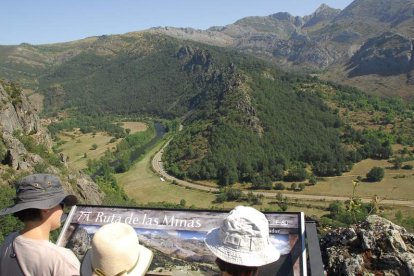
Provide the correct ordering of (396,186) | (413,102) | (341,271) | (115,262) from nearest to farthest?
(115,262) → (341,271) → (396,186) → (413,102)

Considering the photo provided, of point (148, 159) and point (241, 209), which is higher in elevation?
point (241, 209)

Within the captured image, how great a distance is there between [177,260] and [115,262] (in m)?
4.38

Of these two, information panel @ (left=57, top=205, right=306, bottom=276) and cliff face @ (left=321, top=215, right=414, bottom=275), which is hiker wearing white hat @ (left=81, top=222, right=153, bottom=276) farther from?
cliff face @ (left=321, top=215, right=414, bottom=275)

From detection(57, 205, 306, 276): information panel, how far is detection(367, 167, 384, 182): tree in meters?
102

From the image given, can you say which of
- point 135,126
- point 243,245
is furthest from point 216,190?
point 243,245

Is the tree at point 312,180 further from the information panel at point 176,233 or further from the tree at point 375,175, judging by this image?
the information panel at point 176,233

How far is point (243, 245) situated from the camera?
4496 mm

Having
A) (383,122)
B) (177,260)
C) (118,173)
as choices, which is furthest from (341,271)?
(383,122)

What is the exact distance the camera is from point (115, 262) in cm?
425

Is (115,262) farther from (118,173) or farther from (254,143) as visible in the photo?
(254,143)

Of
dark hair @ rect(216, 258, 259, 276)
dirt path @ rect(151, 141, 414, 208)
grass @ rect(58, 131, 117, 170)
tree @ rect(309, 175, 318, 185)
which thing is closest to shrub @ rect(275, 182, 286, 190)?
dirt path @ rect(151, 141, 414, 208)

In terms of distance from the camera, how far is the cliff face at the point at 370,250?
982 centimetres

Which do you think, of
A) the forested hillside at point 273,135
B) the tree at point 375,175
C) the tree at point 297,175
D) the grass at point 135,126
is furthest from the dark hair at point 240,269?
the grass at point 135,126

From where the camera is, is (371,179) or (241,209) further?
(371,179)
